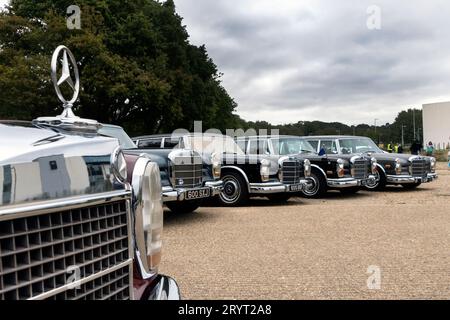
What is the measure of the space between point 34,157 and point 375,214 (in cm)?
864

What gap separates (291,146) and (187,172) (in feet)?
17.4

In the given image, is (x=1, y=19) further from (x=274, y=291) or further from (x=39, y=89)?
(x=274, y=291)

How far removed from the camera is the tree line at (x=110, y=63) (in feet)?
76.4

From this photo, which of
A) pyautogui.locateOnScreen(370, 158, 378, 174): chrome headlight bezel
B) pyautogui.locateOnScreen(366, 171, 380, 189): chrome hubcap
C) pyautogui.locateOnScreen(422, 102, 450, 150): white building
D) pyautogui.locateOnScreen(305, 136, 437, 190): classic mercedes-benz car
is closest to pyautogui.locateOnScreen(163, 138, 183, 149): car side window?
pyautogui.locateOnScreen(305, 136, 437, 190): classic mercedes-benz car

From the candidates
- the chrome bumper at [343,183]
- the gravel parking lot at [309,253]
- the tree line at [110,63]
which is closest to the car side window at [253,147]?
the gravel parking lot at [309,253]

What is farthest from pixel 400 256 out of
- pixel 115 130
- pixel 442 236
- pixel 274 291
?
pixel 115 130

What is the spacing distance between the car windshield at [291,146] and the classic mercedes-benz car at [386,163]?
3.37ft

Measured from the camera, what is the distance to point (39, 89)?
23.0 metres

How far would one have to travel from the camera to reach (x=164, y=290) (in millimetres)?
2080

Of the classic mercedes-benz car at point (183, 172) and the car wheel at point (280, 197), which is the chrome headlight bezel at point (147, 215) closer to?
the classic mercedes-benz car at point (183, 172)

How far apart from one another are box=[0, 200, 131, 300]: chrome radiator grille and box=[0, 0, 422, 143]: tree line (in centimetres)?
2268

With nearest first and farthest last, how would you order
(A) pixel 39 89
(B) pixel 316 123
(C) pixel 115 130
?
(C) pixel 115 130 < (A) pixel 39 89 < (B) pixel 316 123

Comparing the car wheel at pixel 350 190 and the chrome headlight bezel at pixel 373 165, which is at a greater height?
the chrome headlight bezel at pixel 373 165

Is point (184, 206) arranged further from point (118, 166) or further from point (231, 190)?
point (118, 166)
